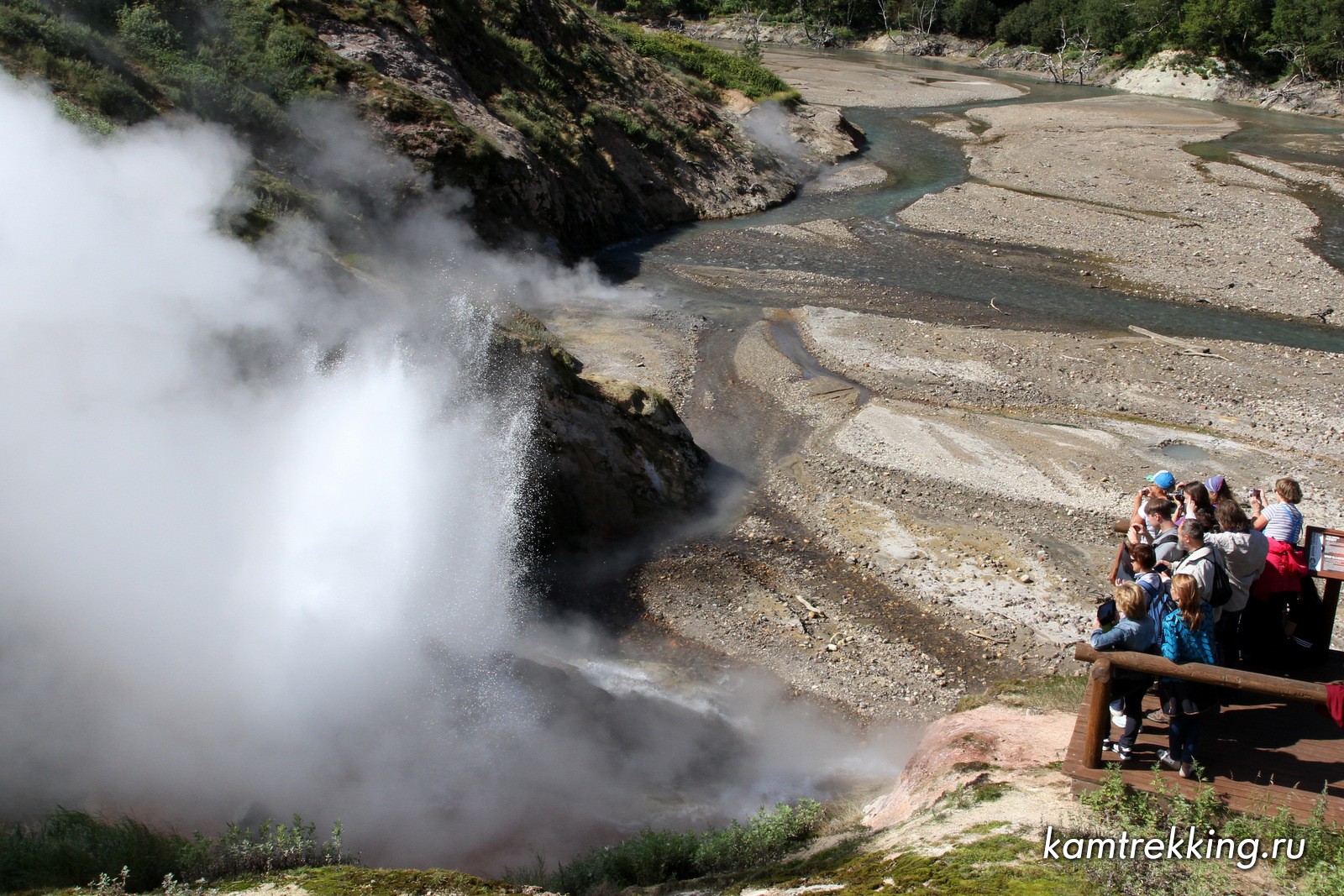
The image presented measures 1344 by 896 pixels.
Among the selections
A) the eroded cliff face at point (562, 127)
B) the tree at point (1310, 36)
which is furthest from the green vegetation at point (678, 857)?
the tree at point (1310, 36)

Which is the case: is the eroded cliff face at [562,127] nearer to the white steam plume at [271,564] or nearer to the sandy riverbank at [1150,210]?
the sandy riverbank at [1150,210]

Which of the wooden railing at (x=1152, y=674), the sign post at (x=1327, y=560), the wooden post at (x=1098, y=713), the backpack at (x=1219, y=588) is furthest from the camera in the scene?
the sign post at (x=1327, y=560)

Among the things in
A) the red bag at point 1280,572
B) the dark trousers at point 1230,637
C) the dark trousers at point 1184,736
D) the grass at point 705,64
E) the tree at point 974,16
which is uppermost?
the tree at point 974,16

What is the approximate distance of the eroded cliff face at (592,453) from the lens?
43.7 feet

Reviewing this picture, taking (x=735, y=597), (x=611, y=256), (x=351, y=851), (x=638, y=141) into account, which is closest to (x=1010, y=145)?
(x=638, y=141)

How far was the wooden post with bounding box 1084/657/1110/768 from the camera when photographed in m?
6.14

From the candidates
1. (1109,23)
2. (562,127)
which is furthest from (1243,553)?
(1109,23)

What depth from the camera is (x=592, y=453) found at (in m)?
13.9

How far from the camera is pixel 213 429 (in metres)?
11.0

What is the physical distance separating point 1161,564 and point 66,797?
26.1 ft

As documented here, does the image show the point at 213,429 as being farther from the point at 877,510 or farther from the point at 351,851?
the point at 877,510

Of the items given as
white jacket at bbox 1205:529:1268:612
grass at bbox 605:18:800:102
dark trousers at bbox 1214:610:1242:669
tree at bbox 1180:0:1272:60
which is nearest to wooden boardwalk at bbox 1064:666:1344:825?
dark trousers at bbox 1214:610:1242:669

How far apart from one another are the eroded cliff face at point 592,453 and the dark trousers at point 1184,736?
8102 mm

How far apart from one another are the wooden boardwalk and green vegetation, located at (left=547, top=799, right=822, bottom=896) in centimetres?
202
